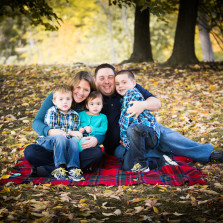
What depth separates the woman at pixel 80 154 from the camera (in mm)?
3555

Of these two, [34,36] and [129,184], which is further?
[34,36]

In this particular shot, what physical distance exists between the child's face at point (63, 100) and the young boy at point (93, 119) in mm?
273

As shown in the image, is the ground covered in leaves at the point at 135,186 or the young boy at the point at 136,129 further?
the young boy at the point at 136,129

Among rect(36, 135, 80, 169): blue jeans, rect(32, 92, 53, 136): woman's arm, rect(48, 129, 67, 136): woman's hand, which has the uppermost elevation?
rect(32, 92, 53, 136): woman's arm

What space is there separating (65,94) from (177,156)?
1.97m

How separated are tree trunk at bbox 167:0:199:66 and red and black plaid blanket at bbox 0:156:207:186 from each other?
21.0 feet

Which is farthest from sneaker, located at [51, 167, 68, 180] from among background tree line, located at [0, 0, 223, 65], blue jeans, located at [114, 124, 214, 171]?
background tree line, located at [0, 0, 223, 65]

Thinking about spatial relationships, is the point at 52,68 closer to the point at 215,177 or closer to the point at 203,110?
the point at 203,110

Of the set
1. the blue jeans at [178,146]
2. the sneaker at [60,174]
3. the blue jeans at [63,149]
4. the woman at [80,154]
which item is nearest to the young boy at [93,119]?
the woman at [80,154]

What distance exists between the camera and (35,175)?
3445 millimetres

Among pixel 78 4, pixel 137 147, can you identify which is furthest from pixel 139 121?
pixel 78 4

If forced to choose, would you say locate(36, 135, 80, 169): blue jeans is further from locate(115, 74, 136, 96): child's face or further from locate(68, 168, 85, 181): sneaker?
locate(115, 74, 136, 96): child's face

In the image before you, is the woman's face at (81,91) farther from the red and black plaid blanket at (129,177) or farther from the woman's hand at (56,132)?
the red and black plaid blanket at (129,177)

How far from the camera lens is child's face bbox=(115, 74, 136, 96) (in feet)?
12.6
